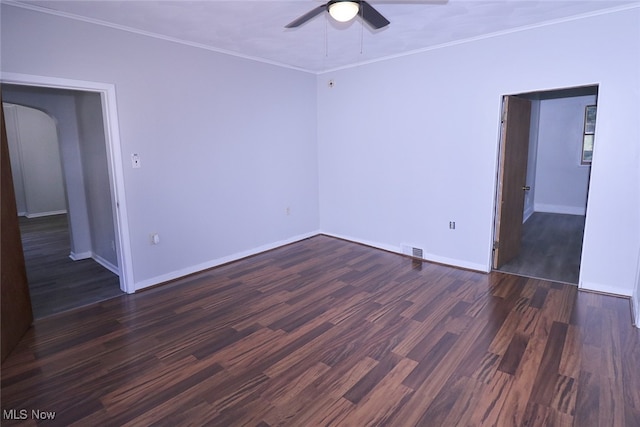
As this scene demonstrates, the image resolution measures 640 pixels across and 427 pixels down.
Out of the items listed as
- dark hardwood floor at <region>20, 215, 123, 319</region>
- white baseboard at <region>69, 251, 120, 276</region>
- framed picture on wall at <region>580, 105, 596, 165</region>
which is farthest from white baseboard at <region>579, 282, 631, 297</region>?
white baseboard at <region>69, 251, 120, 276</region>

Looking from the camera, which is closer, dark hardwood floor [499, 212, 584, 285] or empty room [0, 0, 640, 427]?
empty room [0, 0, 640, 427]

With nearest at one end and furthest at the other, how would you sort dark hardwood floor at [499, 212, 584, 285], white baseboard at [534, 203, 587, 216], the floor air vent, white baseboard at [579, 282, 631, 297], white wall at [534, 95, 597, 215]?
white baseboard at [579, 282, 631, 297], dark hardwood floor at [499, 212, 584, 285], the floor air vent, white wall at [534, 95, 597, 215], white baseboard at [534, 203, 587, 216]

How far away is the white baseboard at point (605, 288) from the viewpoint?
343 cm

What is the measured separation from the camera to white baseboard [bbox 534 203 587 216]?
7254 millimetres

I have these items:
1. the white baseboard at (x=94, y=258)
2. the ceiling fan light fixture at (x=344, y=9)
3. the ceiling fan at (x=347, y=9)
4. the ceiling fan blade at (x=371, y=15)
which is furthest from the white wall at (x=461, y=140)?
the white baseboard at (x=94, y=258)

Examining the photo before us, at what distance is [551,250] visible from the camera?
495 centimetres

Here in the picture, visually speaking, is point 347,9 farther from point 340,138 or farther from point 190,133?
point 340,138

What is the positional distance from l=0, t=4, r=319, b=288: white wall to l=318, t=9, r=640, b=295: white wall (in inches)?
32.0

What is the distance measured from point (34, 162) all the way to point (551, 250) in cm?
1048

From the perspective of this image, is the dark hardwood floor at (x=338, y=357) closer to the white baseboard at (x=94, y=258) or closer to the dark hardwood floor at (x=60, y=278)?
the dark hardwood floor at (x=60, y=278)

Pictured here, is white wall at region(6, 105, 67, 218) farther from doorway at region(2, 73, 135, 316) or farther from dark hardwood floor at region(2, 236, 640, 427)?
dark hardwood floor at region(2, 236, 640, 427)

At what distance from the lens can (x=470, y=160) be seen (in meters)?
4.13

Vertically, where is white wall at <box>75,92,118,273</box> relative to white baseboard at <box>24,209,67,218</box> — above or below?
above

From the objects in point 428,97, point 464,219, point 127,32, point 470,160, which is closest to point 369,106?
point 428,97
